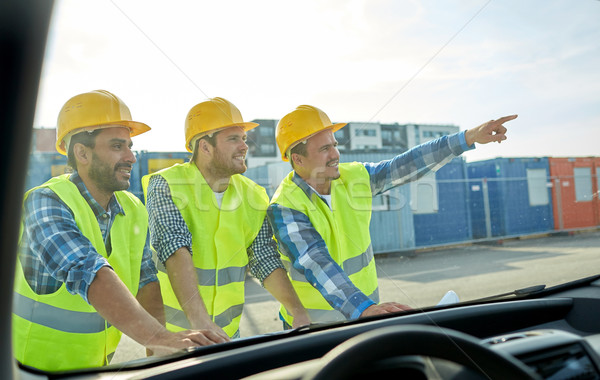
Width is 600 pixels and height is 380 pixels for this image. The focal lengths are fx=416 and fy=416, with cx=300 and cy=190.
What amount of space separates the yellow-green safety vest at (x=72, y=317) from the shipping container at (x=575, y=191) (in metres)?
2.26

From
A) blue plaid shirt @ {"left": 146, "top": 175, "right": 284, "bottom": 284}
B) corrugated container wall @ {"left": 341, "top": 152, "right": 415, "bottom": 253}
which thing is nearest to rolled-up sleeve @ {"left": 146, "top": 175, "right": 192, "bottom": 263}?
blue plaid shirt @ {"left": 146, "top": 175, "right": 284, "bottom": 284}

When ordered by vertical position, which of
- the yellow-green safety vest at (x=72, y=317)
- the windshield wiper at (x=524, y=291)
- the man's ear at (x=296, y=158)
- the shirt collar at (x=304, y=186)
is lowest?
the windshield wiper at (x=524, y=291)

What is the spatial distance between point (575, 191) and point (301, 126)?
1.76 meters

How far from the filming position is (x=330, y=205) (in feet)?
6.05

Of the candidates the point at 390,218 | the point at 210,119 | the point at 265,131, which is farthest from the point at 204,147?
the point at 390,218

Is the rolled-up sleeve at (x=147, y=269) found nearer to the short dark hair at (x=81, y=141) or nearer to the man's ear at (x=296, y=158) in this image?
the short dark hair at (x=81, y=141)

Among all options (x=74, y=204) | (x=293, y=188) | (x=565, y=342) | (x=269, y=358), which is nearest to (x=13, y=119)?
(x=74, y=204)

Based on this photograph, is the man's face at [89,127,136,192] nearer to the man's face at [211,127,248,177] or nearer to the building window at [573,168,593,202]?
the man's face at [211,127,248,177]

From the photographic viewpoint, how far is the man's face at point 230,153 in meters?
1.63

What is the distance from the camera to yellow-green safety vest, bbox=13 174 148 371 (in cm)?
104

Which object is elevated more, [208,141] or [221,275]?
[208,141]

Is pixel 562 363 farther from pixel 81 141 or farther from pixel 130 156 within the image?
pixel 81 141

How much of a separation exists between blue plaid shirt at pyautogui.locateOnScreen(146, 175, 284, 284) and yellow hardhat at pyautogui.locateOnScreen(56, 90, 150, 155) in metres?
0.28

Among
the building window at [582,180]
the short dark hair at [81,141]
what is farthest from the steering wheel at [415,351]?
the building window at [582,180]
